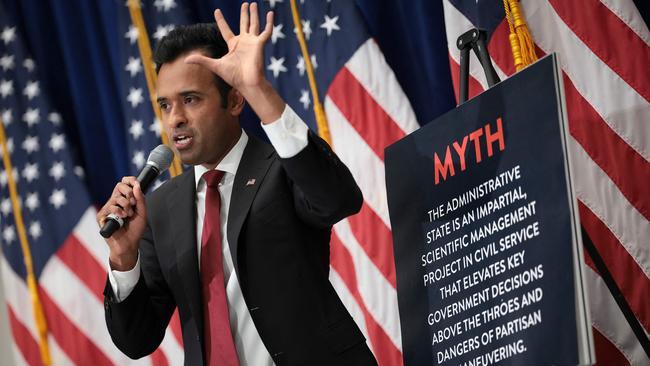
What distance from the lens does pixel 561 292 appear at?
5.89 ft

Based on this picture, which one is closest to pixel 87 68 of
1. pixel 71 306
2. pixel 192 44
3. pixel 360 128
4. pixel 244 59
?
pixel 71 306

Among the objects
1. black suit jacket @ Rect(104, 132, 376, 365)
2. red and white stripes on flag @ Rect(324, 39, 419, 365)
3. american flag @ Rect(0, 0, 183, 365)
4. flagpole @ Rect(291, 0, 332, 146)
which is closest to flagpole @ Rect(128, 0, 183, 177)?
american flag @ Rect(0, 0, 183, 365)

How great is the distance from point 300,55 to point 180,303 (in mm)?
1741

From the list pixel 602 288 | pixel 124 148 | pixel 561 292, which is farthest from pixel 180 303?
pixel 124 148

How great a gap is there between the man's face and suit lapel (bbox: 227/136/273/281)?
0.06 metres

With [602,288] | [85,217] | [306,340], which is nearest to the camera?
[306,340]

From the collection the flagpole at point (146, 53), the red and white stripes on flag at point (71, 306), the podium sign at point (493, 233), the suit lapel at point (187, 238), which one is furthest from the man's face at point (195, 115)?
the red and white stripes on flag at point (71, 306)

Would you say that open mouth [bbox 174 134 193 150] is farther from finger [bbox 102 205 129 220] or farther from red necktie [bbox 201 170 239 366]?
finger [bbox 102 205 129 220]

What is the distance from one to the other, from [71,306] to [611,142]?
237cm

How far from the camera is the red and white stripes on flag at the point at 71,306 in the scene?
155 inches

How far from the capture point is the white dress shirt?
1.95 m

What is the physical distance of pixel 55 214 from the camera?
4047 millimetres

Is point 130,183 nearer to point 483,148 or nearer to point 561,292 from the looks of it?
point 483,148

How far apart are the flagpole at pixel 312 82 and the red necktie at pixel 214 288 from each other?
1.34m
